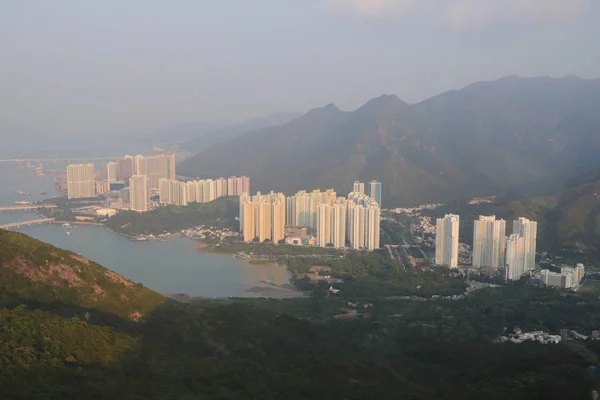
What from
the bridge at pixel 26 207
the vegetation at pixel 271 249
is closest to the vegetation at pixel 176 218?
the vegetation at pixel 271 249

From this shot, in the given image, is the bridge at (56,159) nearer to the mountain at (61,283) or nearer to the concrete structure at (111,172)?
the concrete structure at (111,172)

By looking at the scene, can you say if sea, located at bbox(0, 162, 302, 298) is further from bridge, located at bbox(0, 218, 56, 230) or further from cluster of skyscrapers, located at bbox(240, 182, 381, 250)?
cluster of skyscrapers, located at bbox(240, 182, 381, 250)

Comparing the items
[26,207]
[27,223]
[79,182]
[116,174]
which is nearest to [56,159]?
[116,174]

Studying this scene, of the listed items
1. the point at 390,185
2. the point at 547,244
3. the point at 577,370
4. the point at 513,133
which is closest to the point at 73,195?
the point at 390,185

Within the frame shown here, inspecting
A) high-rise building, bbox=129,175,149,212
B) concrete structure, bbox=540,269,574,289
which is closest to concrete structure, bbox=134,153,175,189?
high-rise building, bbox=129,175,149,212

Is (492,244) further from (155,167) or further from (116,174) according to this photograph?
(116,174)

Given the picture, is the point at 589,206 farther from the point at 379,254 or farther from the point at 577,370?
the point at 577,370
